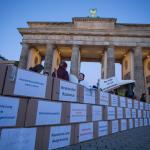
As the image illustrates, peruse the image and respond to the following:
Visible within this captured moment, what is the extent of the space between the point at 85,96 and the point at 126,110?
4.21 m

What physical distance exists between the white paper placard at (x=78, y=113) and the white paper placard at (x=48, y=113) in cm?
54

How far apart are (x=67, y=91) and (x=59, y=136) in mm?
1165

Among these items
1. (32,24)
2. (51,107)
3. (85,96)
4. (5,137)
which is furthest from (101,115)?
(32,24)

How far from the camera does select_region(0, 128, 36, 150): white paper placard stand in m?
2.63

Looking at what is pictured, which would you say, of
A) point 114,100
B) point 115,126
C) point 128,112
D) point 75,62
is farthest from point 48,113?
point 75,62

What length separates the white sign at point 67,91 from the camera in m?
4.08

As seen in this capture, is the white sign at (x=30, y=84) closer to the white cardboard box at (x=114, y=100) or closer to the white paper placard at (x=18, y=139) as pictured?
Result: the white paper placard at (x=18, y=139)

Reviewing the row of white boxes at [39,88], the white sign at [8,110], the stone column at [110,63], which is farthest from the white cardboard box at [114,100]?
the stone column at [110,63]

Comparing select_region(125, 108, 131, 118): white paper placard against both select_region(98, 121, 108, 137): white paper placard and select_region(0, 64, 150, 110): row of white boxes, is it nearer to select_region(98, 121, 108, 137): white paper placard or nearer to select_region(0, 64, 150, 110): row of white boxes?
select_region(98, 121, 108, 137): white paper placard

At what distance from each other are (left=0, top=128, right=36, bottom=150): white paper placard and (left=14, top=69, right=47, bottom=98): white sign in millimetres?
696

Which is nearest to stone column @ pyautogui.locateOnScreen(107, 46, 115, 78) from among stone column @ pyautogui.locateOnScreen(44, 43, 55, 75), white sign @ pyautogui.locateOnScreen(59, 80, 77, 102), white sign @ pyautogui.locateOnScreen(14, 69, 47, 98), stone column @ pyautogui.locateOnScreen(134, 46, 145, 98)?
stone column @ pyautogui.locateOnScreen(134, 46, 145, 98)

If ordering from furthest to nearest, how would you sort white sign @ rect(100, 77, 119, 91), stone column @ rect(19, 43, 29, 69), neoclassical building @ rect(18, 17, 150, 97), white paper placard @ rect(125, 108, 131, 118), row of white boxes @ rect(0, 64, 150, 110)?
stone column @ rect(19, 43, 29, 69)
neoclassical building @ rect(18, 17, 150, 97)
white paper placard @ rect(125, 108, 131, 118)
white sign @ rect(100, 77, 119, 91)
row of white boxes @ rect(0, 64, 150, 110)

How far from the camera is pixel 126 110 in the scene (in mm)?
8234

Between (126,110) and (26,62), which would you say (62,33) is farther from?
(126,110)
